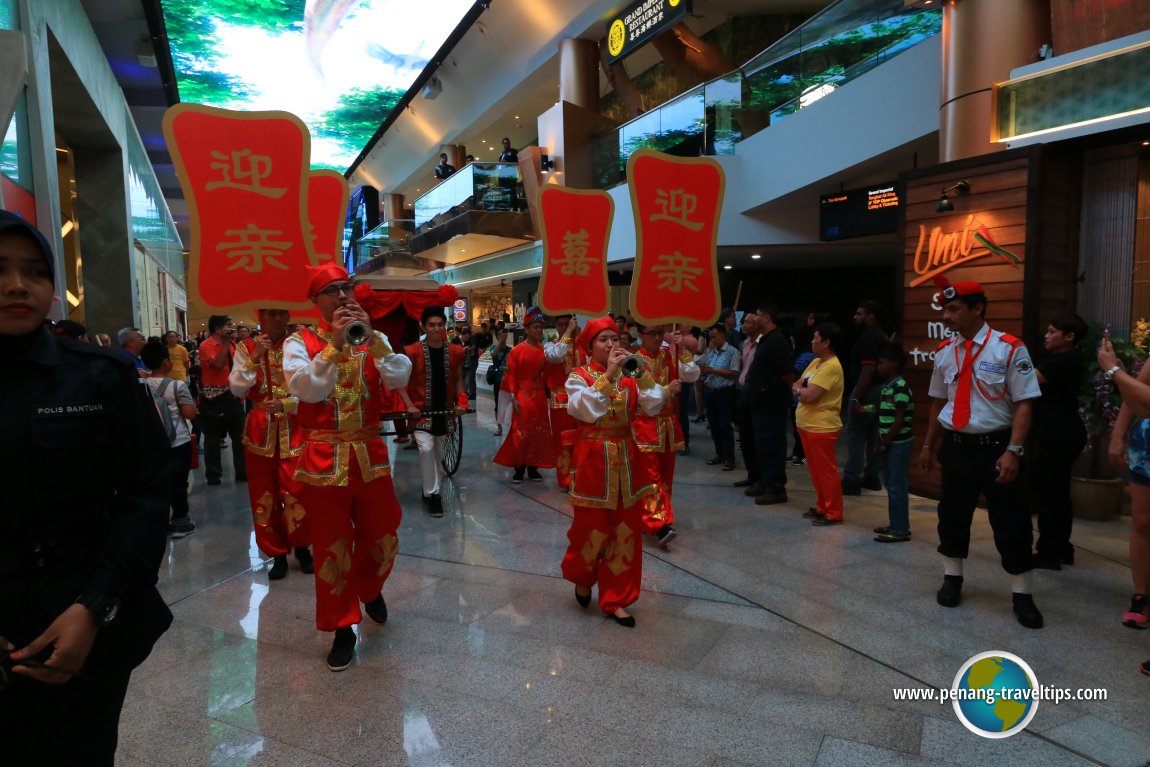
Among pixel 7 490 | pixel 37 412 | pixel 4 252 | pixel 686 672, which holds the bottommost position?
pixel 686 672

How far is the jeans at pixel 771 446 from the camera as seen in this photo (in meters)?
5.80

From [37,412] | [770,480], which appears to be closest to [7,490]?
[37,412]

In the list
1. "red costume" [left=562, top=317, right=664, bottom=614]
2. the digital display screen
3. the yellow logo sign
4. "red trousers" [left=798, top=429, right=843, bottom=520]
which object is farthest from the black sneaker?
the yellow logo sign

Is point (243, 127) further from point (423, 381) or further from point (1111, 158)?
point (1111, 158)

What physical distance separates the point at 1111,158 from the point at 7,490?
6994mm

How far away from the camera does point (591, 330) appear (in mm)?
3766

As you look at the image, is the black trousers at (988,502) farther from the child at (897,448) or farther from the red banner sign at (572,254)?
the red banner sign at (572,254)

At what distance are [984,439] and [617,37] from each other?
11806 mm

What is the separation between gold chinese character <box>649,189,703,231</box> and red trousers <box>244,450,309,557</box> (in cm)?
302

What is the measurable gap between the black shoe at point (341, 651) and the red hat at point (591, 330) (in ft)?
6.41

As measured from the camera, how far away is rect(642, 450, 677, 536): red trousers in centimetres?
482

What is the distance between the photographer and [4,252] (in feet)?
4.63

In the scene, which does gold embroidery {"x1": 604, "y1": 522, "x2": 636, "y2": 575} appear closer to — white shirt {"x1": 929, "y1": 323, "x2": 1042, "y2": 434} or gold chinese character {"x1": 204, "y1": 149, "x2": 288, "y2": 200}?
white shirt {"x1": 929, "y1": 323, "x2": 1042, "y2": 434}

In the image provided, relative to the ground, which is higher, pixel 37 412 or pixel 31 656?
pixel 37 412
